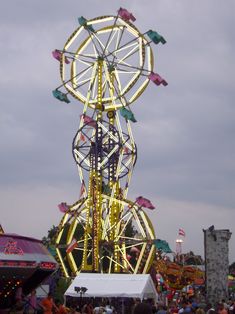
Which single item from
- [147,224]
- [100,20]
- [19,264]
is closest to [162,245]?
[147,224]

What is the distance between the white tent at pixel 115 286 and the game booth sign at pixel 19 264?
204cm

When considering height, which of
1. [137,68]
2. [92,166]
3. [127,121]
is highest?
[137,68]

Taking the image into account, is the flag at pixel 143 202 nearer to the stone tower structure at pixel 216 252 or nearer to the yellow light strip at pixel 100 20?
the yellow light strip at pixel 100 20

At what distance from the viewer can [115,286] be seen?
26844 mm

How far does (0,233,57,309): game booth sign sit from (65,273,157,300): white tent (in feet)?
6.69

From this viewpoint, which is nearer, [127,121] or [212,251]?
[212,251]

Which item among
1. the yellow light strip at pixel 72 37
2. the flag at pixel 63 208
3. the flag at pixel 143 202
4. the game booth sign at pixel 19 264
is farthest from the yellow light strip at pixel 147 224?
the game booth sign at pixel 19 264

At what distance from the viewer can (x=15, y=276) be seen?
973 inches

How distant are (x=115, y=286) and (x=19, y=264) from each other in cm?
544

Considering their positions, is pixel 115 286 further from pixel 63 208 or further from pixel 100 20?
pixel 100 20

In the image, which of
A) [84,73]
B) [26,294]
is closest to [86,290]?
[26,294]

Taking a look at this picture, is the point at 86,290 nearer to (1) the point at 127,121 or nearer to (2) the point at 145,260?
(2) the point at 145,260

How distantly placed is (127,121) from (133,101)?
5.06 ft

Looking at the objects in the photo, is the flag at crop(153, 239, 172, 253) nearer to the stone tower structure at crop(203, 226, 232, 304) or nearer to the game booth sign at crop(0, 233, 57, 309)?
the stone tower structure at crop(203, 226, 232, 304)
